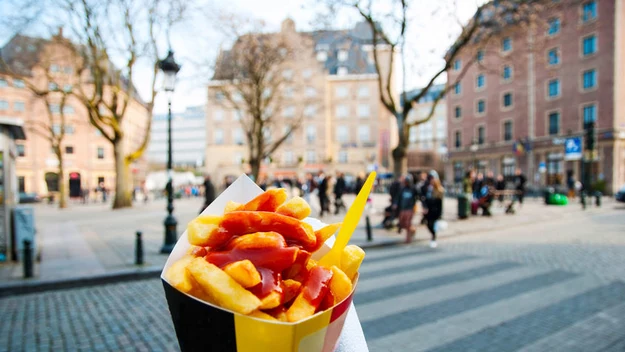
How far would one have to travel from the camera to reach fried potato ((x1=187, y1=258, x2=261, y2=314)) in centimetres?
85

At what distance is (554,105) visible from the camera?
111 feet

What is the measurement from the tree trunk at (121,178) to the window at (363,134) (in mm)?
33761

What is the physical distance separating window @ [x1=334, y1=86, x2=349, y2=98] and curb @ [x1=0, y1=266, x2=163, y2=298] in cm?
4499

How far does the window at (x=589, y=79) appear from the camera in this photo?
30523mm

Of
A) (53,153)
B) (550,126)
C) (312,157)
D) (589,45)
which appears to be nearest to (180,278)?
(589,45)

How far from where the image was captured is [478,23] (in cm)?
1172

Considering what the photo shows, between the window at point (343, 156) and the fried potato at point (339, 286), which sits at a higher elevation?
the window at point (343, 156)

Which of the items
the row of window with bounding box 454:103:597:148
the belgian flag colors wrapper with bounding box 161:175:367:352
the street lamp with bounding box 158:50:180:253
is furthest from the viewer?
the row of window with bounding box 454:103:597:148

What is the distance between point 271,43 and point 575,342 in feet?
59.8

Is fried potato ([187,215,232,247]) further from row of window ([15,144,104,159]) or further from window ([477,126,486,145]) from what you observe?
row of window ([15,144,104,159])

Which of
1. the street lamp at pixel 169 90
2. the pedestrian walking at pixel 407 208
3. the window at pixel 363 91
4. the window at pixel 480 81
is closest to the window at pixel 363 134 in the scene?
the window at pixel 363 91

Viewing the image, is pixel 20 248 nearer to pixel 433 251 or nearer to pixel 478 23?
pixel 433 251

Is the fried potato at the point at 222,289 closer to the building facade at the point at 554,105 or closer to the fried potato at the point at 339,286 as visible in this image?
→ the fried potato at the point at 339,286

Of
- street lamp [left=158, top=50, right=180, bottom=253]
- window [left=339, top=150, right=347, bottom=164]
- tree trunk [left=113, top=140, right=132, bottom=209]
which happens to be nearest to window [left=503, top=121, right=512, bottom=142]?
window [left=339, top=150, right=347, bottom=164]
